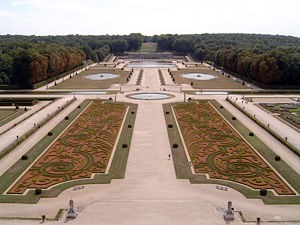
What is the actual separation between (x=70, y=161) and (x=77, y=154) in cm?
198

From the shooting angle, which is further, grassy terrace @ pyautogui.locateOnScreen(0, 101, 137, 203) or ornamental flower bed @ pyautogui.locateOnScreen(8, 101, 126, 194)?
ornamental flower bed @ pyautogui.locateOnScreen(8, 101, 126, 194)

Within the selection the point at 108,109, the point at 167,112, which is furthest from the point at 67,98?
the point at 167,112

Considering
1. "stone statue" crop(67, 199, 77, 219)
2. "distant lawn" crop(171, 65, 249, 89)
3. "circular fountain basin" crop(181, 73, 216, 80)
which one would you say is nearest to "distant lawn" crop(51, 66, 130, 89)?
"distant lawn" crop(171, 65, 249, 89)

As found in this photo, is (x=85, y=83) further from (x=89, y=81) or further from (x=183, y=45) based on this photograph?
(x=183, y=45)

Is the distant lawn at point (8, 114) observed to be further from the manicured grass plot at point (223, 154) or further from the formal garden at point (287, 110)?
the formal garden at point (287, 110)

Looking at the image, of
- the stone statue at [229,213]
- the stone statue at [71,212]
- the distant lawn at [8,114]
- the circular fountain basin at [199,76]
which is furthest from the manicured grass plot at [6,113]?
the circular fountain basin at [199,76]

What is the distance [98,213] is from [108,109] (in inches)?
1289

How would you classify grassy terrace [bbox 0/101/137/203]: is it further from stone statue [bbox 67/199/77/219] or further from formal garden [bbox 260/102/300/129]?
formal garden [bbox 260/102/300/129]

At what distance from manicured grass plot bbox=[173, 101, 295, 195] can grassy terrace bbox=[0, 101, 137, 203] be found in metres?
7.44

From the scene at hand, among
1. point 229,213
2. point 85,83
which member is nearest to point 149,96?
point 85,83

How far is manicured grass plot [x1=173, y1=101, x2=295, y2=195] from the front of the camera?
29328 mm

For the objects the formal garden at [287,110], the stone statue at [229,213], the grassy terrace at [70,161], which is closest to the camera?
the stone statue at [229,213]

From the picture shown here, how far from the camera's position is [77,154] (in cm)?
3550

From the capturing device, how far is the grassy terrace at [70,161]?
2825 centimetres
